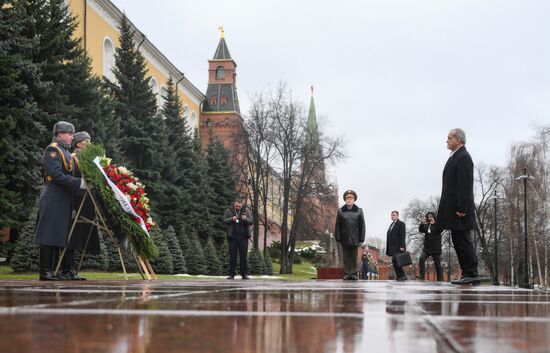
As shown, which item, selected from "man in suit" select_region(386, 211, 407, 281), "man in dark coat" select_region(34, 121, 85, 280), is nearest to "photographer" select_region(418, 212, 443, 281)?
"man in suit" select_region(386, 211, 407, 281)

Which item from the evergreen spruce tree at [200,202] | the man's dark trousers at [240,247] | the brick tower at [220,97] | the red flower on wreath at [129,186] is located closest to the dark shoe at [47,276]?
the red flower on wreath at [129,186]

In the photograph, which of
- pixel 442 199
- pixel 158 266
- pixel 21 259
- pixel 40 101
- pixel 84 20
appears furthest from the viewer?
pixel 84 20

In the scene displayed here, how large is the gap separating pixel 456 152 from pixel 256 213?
39.6 m

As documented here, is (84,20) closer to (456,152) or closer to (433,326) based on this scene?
(456,152)

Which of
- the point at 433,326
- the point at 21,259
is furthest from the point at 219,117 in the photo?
the point at 433,326

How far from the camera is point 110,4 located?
137 ft

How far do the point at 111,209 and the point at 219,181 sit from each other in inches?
1594

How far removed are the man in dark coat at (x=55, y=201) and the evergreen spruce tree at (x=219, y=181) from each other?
38.0 metres

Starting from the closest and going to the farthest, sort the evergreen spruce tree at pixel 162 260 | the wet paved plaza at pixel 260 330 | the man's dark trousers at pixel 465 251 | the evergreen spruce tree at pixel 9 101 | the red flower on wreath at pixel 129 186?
the wet paved plaza at pixel 260 330, the man's dark trousers at pixel 465 251, the red flower on wreath at pixel 129 186, the evergreen spruce tree at pixel 9 101, the evergreen spruce tree at pixel 162 260

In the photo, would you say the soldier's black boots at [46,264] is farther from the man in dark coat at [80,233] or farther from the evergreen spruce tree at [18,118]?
the evergreen spruce tree at [18,118]

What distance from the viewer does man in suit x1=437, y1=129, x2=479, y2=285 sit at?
816 cm

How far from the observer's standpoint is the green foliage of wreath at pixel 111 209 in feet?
26.9

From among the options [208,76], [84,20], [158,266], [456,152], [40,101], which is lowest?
[158,266]

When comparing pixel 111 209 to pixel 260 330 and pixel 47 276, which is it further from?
pixel 260 330
